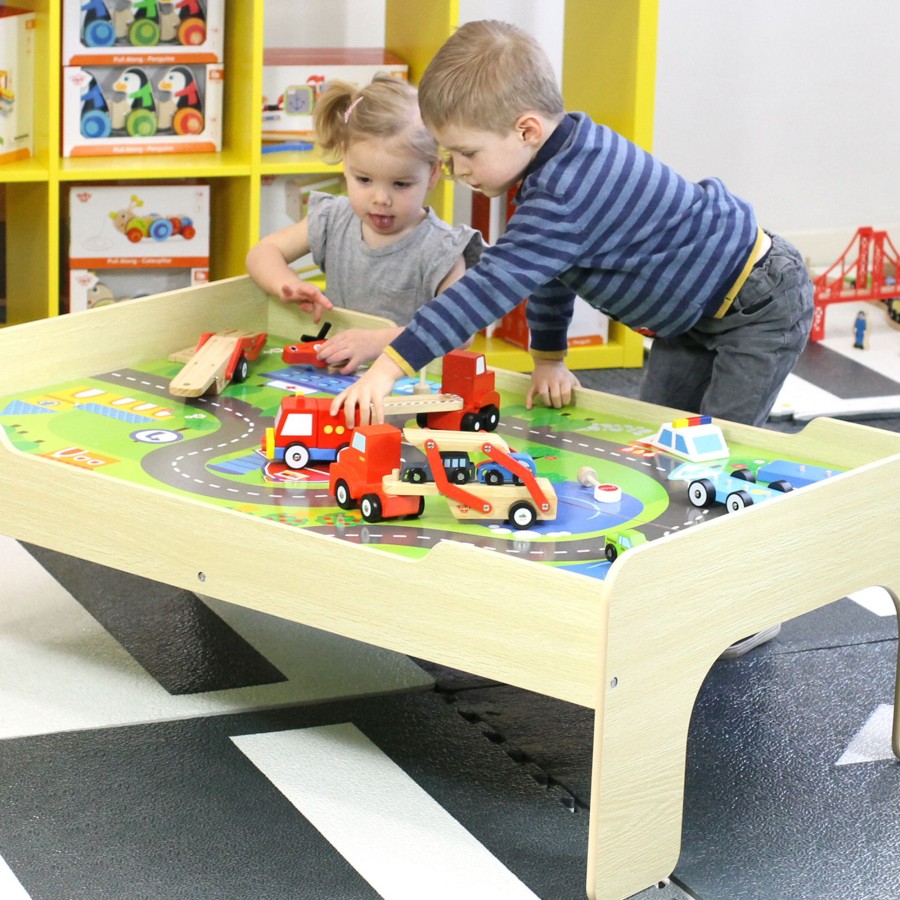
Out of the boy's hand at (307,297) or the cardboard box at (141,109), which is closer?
the boy's hand at (307,297)

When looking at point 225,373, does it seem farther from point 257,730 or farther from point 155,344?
point 257,730

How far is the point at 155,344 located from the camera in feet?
5.76

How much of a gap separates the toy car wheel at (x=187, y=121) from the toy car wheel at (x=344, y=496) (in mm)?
1335

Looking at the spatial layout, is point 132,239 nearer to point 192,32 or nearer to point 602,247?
point 192,32

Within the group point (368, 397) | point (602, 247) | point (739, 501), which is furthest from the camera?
point (602, 247)

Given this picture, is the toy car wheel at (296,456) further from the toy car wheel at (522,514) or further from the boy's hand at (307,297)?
the boy's hand at (307,297)

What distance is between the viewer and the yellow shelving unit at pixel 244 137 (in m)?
2.32

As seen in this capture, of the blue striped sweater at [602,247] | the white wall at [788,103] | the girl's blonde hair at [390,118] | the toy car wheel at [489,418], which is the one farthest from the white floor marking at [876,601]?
the white wall at [788,103]

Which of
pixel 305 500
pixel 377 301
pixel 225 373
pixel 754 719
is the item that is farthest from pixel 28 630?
pixel 754 719

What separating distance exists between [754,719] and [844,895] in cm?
31

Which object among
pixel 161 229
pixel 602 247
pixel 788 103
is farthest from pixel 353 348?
pixel 788 103

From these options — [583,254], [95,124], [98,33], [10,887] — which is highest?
[98,33]

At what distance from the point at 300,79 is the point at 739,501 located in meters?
1.46

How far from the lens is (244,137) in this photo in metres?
2.44
